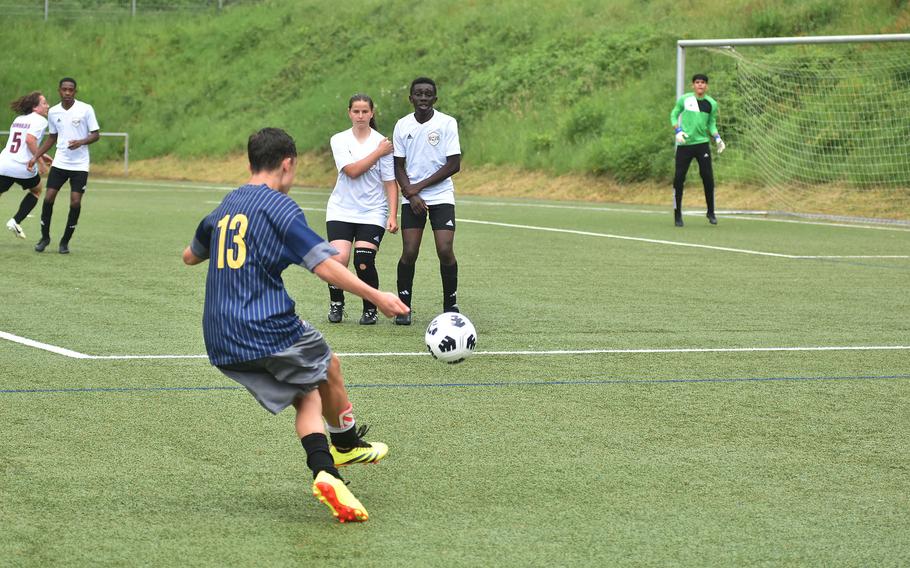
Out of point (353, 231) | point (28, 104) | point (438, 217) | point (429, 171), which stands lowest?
point (353, 231)

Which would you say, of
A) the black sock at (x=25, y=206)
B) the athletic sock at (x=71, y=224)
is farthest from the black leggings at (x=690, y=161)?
the black sock at (x=25, y=206)

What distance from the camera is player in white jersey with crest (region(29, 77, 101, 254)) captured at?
16.3m

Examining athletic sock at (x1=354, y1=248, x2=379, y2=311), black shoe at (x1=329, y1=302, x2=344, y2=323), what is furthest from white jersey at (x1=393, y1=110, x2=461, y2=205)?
black shoe at (x1=329, y1=302, x2=344, y2=323)

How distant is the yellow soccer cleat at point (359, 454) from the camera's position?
5.85m

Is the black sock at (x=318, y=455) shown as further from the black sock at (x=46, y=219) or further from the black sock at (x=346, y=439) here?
the black sock at (x=46, y=219)

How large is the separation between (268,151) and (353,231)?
5544mm

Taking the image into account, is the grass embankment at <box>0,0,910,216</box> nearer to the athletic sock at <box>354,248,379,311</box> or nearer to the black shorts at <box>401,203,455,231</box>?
the black shorts at <box>401,203,455,231</box>

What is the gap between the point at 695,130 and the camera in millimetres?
21281

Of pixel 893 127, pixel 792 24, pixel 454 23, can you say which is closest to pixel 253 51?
pixel 454 23

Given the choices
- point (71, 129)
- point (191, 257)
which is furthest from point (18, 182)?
point (191, 257)

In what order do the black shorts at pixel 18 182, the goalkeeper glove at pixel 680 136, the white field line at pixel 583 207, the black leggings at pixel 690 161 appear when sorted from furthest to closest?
the white field line at pixel 583 207, the black leggings at pixel 690 161, the goalkeeper glove at pixel 680 136, the black shorts at pixel 18 182

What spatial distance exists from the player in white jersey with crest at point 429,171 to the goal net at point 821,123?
15.6m

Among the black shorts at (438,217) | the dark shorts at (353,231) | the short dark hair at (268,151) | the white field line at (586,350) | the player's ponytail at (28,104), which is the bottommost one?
the white field line at (586,350)

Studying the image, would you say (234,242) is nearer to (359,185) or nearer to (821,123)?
(359,185)
